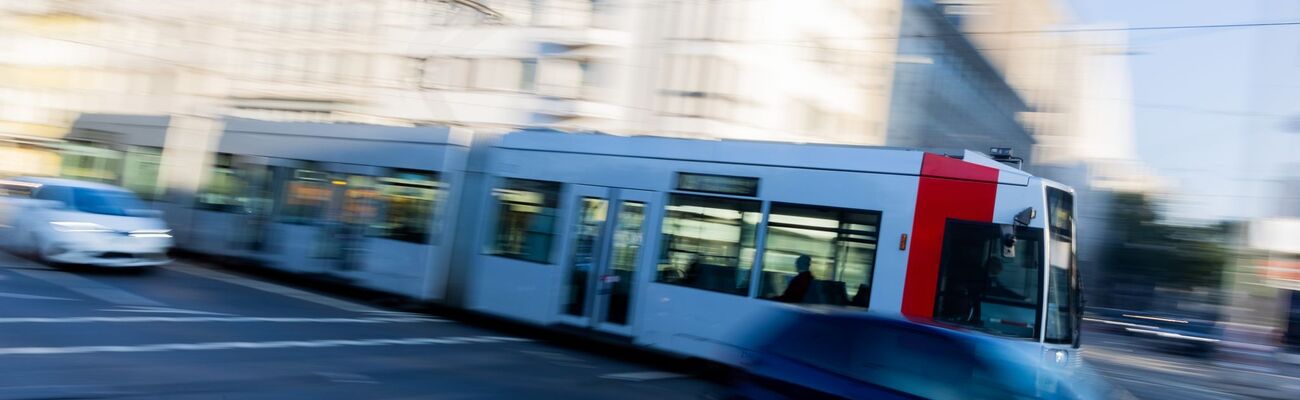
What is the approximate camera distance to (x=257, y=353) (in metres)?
10.4

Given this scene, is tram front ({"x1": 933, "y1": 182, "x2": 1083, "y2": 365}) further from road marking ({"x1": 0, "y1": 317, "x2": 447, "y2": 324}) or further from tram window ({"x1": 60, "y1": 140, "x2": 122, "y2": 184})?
tram window ({"x1": 60, "y1": 140, "x2": 122, "y2": 184})

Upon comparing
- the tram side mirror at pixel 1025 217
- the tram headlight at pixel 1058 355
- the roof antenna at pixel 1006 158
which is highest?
the roof antenna at pixel 1006 158

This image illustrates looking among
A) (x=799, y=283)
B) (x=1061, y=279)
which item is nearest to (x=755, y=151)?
(x=799, y=283)

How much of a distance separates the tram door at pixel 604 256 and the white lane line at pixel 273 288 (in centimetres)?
388

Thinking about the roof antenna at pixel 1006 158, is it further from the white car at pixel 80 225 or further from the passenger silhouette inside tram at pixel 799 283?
the white car at pixel 80 225

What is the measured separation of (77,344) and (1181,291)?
55475 mm

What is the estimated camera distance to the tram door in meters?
13.0

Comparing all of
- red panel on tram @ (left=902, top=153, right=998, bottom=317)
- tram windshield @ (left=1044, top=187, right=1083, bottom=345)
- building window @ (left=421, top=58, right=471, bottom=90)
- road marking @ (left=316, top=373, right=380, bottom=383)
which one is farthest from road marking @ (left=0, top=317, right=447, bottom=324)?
building window @ (left=421, top=58, right=471, bottom=90)

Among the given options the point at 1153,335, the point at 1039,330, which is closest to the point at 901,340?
the point at 1039,330

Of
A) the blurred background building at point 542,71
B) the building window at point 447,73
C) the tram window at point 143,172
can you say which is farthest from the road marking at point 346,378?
the building window at point 447,73

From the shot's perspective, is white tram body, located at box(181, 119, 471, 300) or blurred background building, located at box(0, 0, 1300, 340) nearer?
white tram body, located at box(181, 119, 471, 300)

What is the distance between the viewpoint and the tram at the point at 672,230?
10172 mm

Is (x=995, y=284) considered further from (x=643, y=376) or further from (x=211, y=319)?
(x=211, y=319)

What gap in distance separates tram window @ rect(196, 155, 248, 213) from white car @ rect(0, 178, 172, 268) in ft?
6.61
